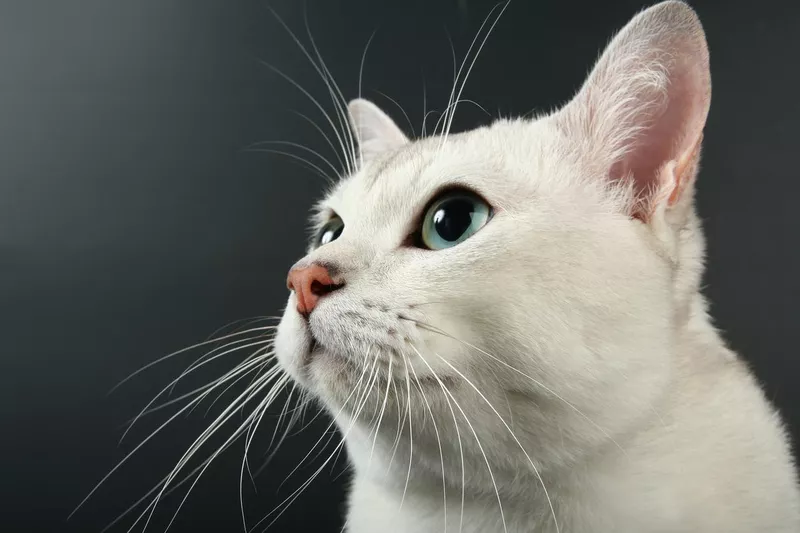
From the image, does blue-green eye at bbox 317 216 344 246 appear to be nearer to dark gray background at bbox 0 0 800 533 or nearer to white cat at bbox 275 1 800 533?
white cat at bbox 275 1 800 533

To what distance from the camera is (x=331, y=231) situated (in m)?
0.76

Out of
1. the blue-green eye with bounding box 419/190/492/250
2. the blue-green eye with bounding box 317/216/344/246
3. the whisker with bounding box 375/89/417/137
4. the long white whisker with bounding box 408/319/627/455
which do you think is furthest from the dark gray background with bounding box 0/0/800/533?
the long white whisker with bounding box 408/319/627/455

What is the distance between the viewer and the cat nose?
0.53m

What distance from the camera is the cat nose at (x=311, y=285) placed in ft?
1.74

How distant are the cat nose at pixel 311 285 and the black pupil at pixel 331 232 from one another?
0.67 ft

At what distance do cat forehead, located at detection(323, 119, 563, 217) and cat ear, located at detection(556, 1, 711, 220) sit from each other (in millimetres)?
52

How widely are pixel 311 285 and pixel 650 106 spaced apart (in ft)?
1.22

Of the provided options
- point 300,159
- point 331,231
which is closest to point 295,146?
point 300,159

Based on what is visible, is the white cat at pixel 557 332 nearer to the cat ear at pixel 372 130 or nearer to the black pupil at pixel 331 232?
the black pupil at pixel 331 232

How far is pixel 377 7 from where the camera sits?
0.99 m

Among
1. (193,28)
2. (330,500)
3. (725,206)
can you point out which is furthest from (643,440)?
(193,28)

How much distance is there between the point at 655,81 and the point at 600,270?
200 millimetres

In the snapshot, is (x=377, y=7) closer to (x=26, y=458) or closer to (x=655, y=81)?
(x=655, y=81)

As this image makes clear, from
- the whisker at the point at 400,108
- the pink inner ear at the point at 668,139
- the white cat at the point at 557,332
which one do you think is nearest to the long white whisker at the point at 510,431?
the white cat at the point at 557,332
